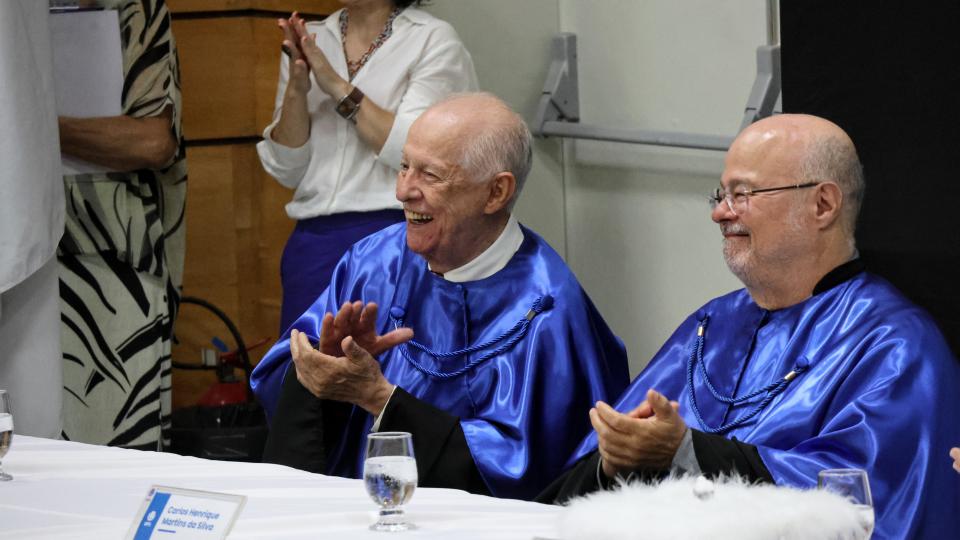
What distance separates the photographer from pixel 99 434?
4848 mm

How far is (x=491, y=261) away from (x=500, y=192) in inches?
6.1

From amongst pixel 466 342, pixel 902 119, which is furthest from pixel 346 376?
pixel 902 119

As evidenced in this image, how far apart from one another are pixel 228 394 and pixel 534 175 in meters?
1.32

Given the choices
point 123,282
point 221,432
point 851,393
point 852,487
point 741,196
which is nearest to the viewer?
point 852,487

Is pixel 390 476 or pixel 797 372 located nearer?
pixel 390 476

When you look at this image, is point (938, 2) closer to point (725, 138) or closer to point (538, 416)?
point (725, 138)

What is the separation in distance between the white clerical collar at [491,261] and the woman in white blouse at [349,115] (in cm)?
87

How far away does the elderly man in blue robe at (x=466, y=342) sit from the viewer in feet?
11.1

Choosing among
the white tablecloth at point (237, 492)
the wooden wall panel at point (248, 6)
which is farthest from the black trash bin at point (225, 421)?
the white tablecloth at point (237, 492)

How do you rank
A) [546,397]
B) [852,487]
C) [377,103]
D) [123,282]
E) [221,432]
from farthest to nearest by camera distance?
[221,432] → [123,282] → [377,103] → [546,397] → [852,487]

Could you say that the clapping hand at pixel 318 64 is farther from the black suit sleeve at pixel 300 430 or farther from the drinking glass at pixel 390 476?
the drinking glass at pixel 390 476

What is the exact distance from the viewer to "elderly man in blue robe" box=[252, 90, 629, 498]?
3396 millimetres

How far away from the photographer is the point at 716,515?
1887 millimetres

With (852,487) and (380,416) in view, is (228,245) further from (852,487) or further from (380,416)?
(852,487)
